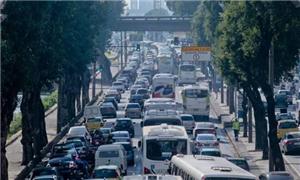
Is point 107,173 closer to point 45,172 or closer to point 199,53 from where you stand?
point 45,172

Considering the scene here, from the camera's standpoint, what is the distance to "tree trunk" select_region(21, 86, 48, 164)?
65.3 metres

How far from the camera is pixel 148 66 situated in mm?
166250

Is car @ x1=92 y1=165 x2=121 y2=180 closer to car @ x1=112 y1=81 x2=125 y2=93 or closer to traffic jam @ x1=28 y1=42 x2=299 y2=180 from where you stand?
traffic jam @ x1=28 y1=42 x2=299 y2=180

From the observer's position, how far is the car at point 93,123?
8216cm

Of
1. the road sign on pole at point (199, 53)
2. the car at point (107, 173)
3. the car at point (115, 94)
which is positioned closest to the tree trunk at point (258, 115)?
the car at point (107, 173)

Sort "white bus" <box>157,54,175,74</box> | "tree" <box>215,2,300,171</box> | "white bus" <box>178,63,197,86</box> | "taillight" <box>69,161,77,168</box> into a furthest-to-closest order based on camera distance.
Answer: "white bus" <box>157,54,175,74</box> → "white bus" <box>178,63,197,86</box> → "tree" <box>215,2,300,171</box> → "taillight" <box>69,161,77,168</box>

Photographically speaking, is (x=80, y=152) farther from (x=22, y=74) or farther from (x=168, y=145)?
(x=168, y=145)

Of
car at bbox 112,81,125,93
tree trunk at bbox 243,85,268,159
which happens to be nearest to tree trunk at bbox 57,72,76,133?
tree trunk at bbox 243,85,268,159

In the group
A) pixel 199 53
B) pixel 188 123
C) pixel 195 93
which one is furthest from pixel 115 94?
pixel 188 123

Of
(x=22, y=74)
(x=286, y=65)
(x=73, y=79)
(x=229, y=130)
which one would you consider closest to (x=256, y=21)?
(x=286, y=65)

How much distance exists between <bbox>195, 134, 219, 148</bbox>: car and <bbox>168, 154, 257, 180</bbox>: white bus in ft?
68.0

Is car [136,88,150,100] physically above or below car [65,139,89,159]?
above

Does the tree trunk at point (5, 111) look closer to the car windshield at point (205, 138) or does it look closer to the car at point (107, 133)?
the car windshield at point (205, 138)

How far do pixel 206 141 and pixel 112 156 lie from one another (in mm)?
10249
